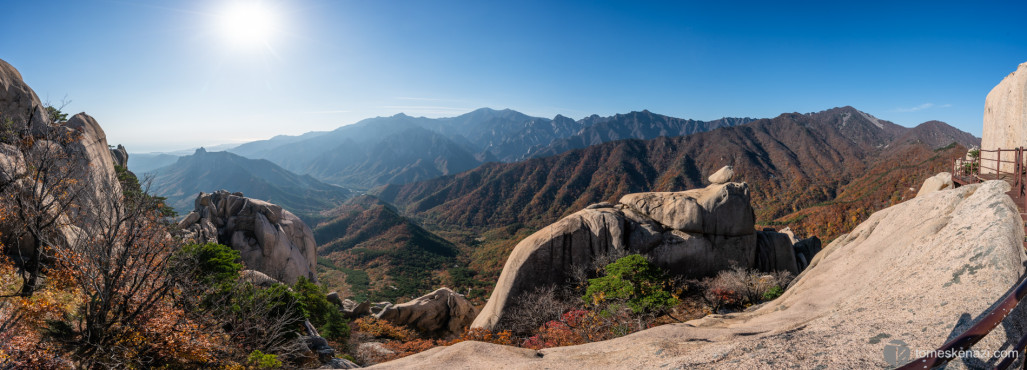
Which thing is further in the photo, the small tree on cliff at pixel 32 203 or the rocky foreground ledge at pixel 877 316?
the small tree on cliff at pixel 32 203

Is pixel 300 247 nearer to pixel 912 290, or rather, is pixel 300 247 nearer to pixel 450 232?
pixel 912 290

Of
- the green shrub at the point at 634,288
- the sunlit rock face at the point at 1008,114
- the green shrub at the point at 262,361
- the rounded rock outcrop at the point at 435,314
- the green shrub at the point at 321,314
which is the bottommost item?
the rounded rock outcrop at the point at 435,314

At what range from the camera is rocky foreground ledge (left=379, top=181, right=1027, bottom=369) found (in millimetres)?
4957

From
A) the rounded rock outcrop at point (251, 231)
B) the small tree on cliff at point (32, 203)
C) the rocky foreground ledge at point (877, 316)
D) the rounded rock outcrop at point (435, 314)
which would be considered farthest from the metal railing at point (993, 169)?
the rounded rock outcrop at point (251, 231)

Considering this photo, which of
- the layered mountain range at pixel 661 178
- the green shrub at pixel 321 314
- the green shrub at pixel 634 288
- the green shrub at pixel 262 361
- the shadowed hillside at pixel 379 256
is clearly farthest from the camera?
the layered mountain range at pixel 661 178

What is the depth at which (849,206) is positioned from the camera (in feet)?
243

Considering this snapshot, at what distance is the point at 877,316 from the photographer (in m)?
5.91

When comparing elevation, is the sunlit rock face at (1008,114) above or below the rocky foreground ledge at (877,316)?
above

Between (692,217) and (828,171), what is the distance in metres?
179

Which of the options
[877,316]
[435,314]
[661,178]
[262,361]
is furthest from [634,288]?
[661,178]

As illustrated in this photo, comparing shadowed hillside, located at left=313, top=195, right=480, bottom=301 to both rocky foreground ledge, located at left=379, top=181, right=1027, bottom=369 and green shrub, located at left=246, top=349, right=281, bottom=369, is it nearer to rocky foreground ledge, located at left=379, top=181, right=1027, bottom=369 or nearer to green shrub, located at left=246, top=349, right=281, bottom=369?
green shrub, located at left=246, top=349, right=281, bottom=369

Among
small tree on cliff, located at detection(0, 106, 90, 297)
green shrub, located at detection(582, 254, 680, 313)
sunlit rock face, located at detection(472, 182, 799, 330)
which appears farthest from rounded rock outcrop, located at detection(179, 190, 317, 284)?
green shrub, located at detection(582, 254, 680, 313)

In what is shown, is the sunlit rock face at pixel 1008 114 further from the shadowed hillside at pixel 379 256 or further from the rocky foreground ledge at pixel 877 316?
the shadowed hillside at pixel 379 256

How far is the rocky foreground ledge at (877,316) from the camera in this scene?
195 inches
